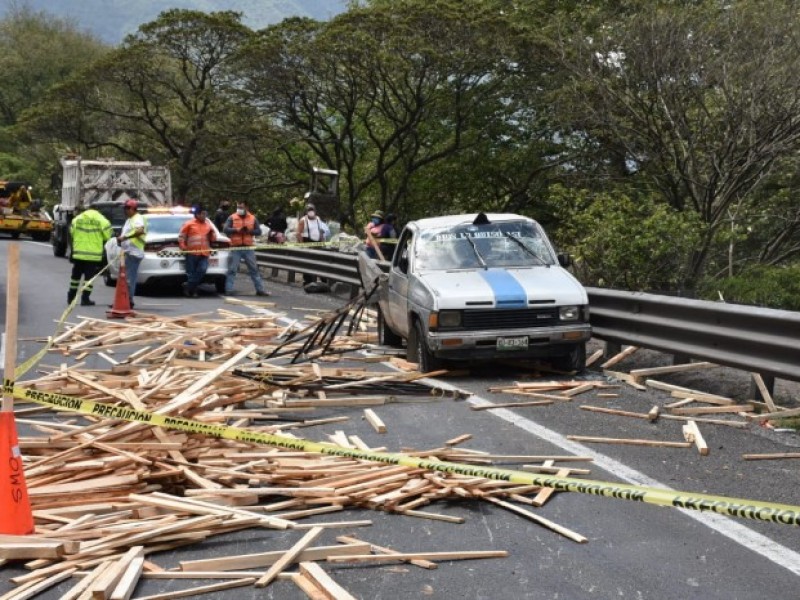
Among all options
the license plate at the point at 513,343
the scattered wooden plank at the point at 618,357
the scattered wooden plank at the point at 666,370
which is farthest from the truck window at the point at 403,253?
the scattered wooden plank at the point at 666,370

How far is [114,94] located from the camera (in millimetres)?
46562

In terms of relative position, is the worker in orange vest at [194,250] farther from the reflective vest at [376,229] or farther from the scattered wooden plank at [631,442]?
the scattered wooden plank at [631,442]

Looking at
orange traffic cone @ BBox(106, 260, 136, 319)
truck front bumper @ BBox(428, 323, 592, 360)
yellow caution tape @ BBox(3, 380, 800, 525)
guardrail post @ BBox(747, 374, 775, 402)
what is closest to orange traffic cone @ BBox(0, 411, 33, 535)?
yellow caution tape @ BBox(3, 380, 800, 525)

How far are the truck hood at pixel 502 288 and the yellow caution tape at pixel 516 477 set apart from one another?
4.77m

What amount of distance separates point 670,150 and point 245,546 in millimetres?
20108

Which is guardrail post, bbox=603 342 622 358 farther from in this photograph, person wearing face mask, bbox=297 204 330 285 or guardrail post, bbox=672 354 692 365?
person wearing face mask, bbox=297 204 330 285

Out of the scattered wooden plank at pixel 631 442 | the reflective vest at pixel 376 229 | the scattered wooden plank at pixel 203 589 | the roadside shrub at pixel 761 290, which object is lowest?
the scattered wooden plank at pixel 203 589

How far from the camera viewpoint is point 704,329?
34.2ft

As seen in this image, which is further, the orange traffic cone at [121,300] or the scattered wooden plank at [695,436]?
the orange traffic cone at [121,300]

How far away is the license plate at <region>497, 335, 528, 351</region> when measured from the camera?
11.2 meters

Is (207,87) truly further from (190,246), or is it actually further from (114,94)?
(190,246)

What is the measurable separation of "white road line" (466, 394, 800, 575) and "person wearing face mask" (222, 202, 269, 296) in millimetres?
12674

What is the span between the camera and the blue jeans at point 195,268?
21281 millimetres

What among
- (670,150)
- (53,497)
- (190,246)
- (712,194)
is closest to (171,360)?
(53,497)
